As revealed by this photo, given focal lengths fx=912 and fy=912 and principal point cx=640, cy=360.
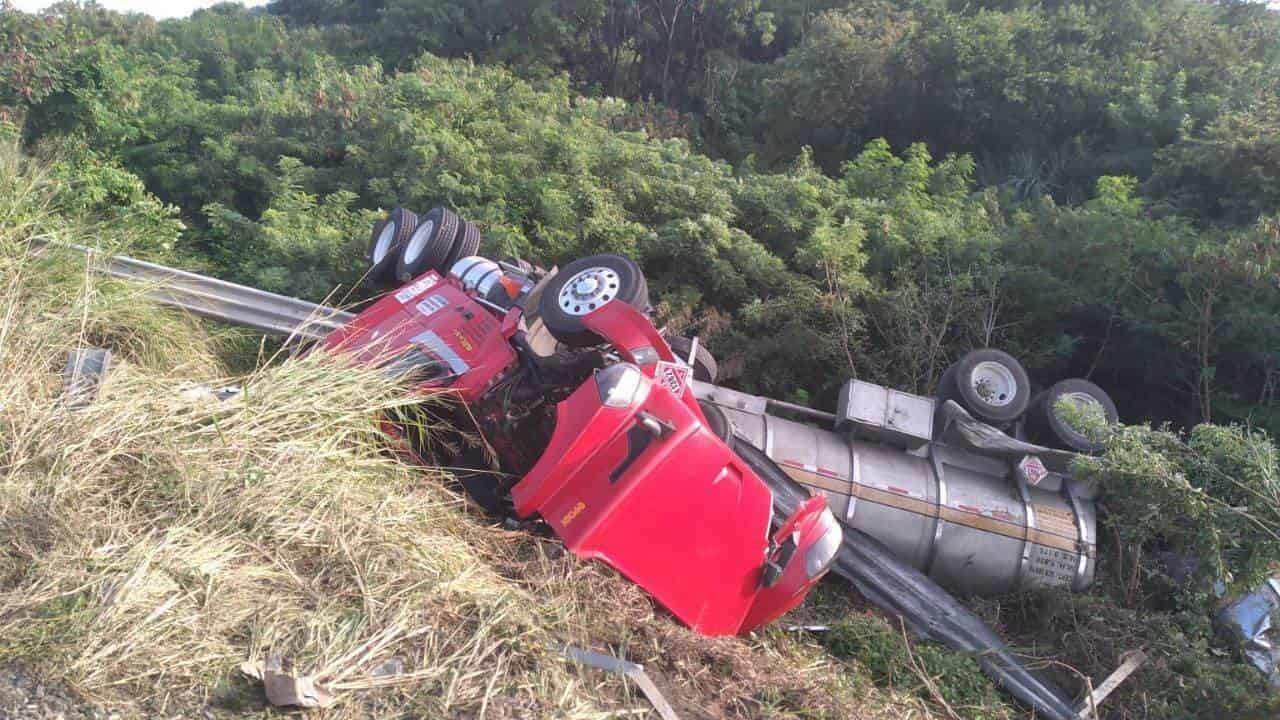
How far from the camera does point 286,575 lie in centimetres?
351

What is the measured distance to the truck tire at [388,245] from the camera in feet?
20.9

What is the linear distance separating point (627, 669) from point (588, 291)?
6.80ft

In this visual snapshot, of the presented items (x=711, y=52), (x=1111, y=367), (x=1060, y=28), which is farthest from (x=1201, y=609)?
(x=711, y=52)

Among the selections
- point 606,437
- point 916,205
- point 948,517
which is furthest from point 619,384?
point 916,205

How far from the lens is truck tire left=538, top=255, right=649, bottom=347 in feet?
15.8

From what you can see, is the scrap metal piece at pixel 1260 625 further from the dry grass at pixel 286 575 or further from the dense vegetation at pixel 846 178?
the dense vegetation at pixel 846 178

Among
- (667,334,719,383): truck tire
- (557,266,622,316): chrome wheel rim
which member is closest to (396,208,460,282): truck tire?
(557,266,622,316): chrome wheel rim

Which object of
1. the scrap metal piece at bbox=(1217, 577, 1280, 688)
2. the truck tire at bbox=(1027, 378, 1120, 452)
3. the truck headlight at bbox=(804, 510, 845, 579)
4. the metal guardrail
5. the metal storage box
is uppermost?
the metal guardrail

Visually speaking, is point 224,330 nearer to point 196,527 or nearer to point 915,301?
point 196,527

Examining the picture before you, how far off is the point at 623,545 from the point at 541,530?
554mm

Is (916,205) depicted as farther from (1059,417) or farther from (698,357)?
(698,357)

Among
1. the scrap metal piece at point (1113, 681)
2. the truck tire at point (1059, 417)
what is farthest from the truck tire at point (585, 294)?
the scrap metal piece at point (1113, 681)

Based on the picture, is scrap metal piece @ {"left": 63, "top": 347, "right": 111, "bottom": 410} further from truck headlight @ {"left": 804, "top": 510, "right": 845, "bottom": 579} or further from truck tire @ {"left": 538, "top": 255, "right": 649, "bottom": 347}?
truck headlight @ {"left": 804, "top": 510, "right": 845, "bottom": 579}

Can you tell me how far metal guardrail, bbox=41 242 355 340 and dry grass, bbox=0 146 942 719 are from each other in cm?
96
